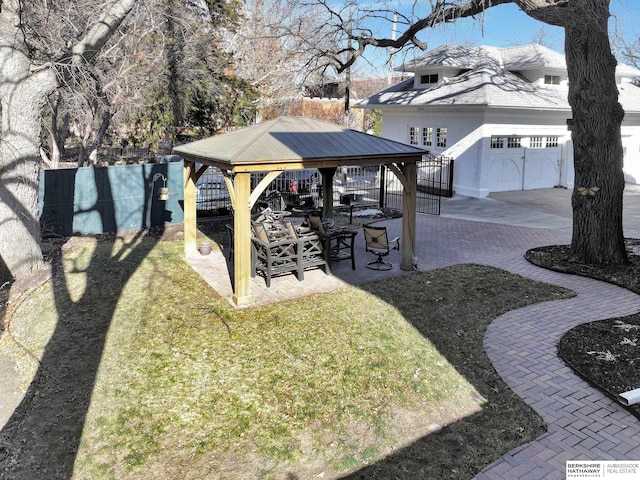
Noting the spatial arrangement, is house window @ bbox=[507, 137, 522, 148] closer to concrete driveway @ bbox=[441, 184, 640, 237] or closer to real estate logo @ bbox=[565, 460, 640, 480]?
concrete driveway @ bbox=[441, 184, 640, 237]

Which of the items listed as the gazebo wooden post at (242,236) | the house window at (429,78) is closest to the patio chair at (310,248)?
the gazebo wooden post at (242,236)

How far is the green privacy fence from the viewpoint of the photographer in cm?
A: 1295

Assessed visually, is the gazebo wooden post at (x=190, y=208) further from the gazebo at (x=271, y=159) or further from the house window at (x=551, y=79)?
the house window at (x=551, y=79)

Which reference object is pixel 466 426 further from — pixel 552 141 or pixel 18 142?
pixel 552 141

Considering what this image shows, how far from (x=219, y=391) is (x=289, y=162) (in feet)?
12.9

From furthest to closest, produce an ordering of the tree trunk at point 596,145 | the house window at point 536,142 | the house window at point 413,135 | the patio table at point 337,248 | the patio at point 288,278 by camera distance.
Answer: the house window at point 413,135
the house window at point 536,142
the tree trunk at point 596,145
the patio table at point 337,248
the patio at point 288,278

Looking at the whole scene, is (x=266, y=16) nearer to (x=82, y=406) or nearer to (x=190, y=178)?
(x=190, y=178)

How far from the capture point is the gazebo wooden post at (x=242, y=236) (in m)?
8.30

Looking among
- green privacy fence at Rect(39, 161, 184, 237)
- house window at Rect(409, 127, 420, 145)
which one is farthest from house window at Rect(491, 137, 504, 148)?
green privacy fence at Rect(39, 161, 184, 237)

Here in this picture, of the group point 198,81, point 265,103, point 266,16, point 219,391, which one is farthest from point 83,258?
point 266,16

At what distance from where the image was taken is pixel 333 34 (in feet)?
72.7

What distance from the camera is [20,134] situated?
10.1 metres

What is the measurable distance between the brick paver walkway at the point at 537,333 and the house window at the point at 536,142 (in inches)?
328

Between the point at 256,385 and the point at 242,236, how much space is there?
9.64 ft
